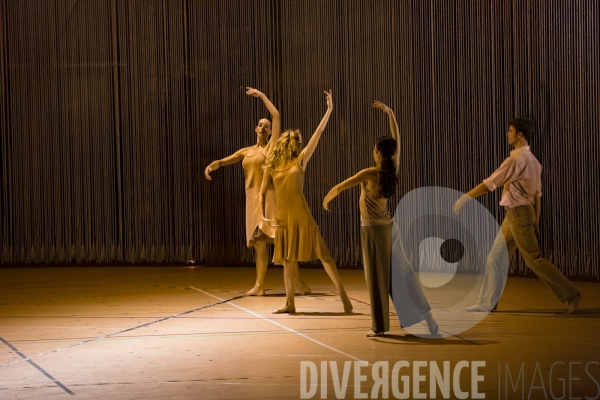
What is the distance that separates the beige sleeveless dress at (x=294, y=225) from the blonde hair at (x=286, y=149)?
0.06 m

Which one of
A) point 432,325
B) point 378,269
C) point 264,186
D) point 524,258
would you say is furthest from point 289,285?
point 524,258

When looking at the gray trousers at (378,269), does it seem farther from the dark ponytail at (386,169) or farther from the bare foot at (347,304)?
the bare foot at (347,304)

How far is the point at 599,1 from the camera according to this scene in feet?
27.4

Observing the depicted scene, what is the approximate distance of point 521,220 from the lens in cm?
655

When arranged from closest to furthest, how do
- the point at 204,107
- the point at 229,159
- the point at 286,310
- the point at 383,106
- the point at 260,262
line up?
the point at 383,106 < the point at 286,310 < the point at 260,262 < the point at 229,159 < the point at 204,107

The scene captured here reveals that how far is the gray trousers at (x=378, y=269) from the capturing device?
221 inches

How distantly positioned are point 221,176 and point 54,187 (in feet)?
7.37

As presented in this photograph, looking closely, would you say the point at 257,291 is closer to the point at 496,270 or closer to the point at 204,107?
the point at 496,270

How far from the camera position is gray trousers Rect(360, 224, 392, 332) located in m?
5.61

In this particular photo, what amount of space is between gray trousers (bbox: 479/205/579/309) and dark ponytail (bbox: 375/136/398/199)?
4.62 ft

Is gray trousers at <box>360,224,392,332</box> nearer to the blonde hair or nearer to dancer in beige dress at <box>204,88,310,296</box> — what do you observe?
the blonde hair

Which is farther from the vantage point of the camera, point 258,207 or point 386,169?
point 258,207

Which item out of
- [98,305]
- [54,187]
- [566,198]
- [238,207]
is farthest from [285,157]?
[54,187]

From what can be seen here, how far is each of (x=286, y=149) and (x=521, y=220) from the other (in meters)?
1.88
